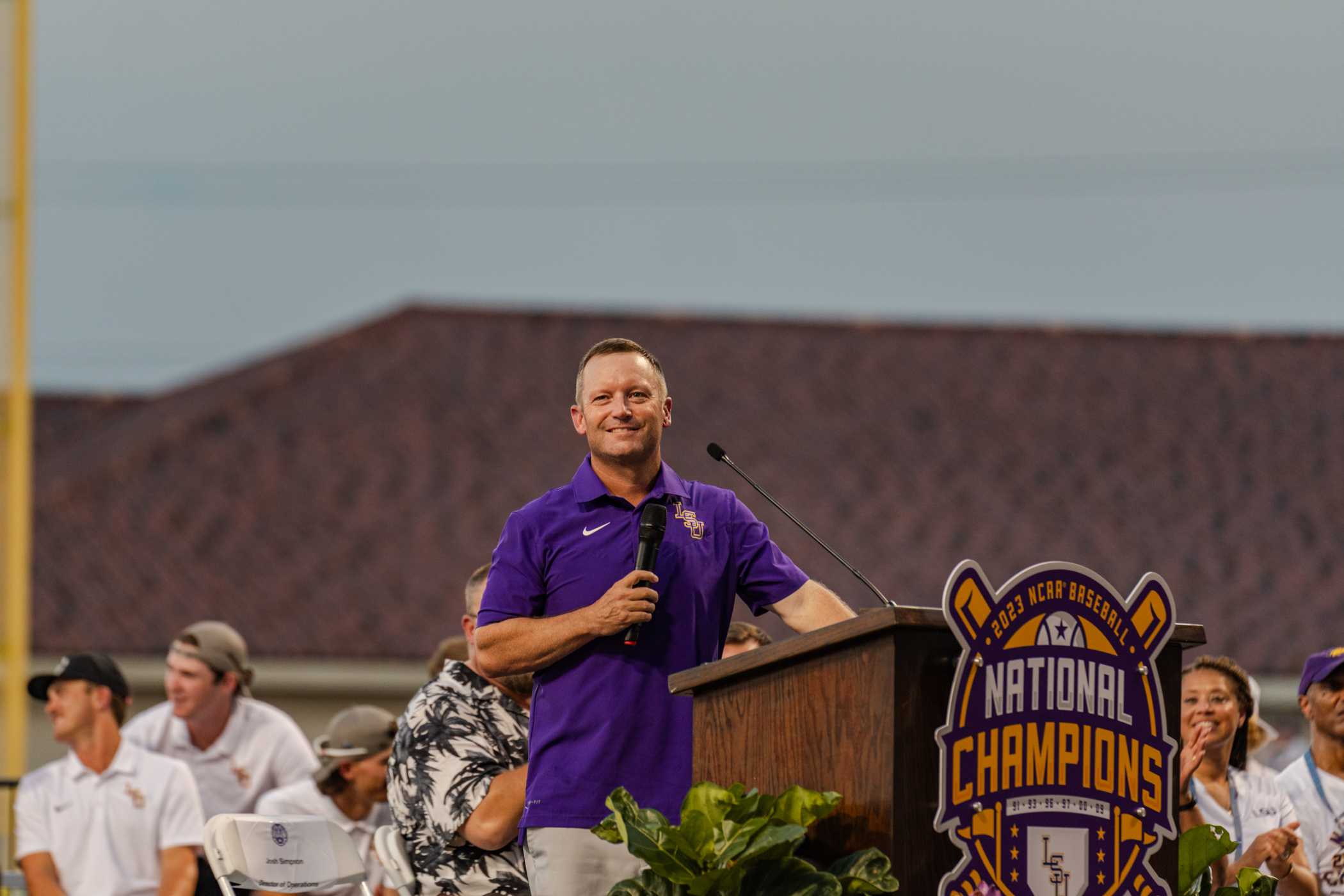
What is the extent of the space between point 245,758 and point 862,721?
5745 mm

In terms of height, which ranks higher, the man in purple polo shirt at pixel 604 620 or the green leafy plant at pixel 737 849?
the man in purple polo shirt at pixel 604 620

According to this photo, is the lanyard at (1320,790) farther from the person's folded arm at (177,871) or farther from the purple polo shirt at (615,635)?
the person's folded arm at (177,871)

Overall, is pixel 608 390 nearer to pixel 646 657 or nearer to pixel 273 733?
pixel 646 657

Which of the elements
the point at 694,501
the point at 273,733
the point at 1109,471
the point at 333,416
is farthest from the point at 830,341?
the point at 694,501

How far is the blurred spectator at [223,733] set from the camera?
8594 mm

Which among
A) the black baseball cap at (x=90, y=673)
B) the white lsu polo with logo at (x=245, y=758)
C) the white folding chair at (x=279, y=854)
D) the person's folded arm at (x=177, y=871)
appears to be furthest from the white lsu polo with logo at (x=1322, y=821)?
the black baseball cap at (x=90, y=673)

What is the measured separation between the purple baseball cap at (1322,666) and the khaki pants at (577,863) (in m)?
3.24

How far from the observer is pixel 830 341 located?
25484 mm

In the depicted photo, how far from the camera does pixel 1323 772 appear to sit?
21.0ft

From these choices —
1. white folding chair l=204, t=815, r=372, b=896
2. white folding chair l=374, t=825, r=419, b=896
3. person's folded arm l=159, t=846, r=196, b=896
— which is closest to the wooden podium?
white folding chair l=374, t=825, r=419, b=896

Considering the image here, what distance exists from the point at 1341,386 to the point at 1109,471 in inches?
151

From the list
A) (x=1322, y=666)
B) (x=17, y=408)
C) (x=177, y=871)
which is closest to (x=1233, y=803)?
(x=1322, y=666)

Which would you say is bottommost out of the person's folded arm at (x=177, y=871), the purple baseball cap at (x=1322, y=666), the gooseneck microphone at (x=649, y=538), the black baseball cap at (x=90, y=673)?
the person's folded arm at (x=177, y=871)

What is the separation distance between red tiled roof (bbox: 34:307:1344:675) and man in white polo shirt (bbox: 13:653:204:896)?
1344 centimetres
